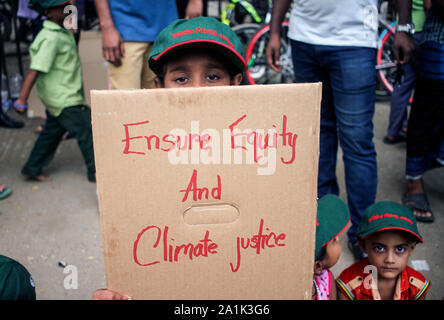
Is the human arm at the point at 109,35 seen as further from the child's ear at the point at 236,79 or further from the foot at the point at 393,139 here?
the foot at the point at 393,139

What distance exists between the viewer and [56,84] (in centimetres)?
301

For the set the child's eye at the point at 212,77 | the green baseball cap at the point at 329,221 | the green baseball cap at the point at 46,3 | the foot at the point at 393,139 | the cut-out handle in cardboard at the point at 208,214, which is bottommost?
the foot at the point at 393,139

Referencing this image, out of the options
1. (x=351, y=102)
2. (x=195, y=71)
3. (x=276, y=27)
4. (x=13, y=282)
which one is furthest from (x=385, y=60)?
(x=13, y=282)

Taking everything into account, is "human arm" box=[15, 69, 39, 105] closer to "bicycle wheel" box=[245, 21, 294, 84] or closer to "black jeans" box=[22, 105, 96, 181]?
"black jeans" box=[22, 105, 96, 181]

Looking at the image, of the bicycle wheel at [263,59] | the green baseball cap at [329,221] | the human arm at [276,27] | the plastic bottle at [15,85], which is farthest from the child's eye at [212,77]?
the plastic bottle at [15,85]

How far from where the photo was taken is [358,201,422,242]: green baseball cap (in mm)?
1766

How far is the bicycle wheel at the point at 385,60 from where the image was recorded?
459 centimetres

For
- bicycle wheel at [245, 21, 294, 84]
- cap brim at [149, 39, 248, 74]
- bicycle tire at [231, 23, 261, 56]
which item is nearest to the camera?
cap brim at [149, 39, 248, 74]

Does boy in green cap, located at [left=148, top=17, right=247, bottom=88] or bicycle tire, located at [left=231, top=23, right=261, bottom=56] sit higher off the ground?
boy in green cap, located at [left=148, top=17, right=247, bottom=88]

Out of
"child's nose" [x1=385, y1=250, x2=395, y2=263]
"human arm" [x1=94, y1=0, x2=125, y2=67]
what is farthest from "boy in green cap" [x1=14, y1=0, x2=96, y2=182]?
"child's nose" [x1=385, y1=250, x2=395, y2=263]

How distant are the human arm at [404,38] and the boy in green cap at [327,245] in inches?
37.7

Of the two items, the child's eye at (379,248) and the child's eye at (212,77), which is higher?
the child's eye at (212,77)

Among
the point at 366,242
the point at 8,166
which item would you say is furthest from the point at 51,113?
the point at 366,242
